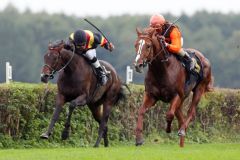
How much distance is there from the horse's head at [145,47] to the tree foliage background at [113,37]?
27.0 meters

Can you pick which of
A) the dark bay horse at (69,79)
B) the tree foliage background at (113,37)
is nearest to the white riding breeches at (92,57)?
the dark bay horse at (69,79)

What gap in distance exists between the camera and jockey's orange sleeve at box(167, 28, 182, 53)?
48.1ft

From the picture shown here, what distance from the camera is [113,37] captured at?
64188mm

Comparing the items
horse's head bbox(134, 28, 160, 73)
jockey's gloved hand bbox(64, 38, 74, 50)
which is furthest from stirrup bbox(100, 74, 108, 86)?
horse's head bbox(134, 28, 160, 73)

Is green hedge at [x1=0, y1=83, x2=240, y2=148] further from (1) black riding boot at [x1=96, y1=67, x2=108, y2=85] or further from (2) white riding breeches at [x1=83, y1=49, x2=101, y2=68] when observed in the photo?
(2) white riding breeches at [x1=83, y1=49, x2=101, y2=68]

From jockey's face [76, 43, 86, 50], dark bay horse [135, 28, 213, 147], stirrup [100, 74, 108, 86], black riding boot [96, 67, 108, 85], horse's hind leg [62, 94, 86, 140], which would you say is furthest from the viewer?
stirrup [100, 74, 108, 86]

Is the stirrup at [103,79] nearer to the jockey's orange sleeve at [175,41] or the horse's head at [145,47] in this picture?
the jockey's orange sleeve at [175,41]

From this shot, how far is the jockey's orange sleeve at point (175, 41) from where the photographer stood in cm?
1465

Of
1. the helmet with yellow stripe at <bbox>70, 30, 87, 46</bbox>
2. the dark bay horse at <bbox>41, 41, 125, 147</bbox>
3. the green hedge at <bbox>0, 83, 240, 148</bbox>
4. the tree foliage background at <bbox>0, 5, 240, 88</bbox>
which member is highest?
the tree foliage background at <bbox>0, 5, 240, 88</bbox>

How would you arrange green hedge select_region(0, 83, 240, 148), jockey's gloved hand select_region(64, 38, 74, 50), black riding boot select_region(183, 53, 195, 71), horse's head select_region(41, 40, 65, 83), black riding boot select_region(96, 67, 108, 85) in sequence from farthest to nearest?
green hedge select_region(0, 83, 240, 148) → black riding boot select_region(96, 67, 108, 85) → jockey's gloved hand select_region(64, 38, 74, 50) → black riding boot select_region(183, 53, 195, 71) → horse's head select_region(41, 40, 65, 83)

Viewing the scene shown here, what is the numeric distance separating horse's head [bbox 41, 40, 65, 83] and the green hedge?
2.57 meters

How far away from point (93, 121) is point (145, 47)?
5.56m

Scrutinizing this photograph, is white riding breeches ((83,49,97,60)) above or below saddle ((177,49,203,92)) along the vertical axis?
above

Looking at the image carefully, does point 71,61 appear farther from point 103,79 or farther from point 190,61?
point 190,61
